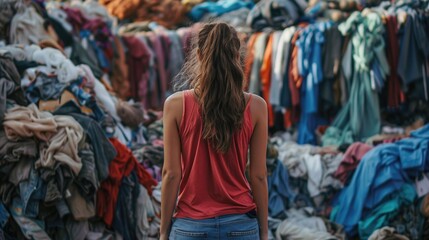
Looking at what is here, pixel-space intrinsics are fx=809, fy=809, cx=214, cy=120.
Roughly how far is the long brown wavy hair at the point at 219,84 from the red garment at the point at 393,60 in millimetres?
6088

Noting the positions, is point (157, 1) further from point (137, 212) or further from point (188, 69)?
point (188, 69)

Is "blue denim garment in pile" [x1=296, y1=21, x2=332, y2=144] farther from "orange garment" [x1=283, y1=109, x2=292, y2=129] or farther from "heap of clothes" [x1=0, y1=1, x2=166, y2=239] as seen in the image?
"heap of clothes" [x1=0, y1=1, x2=166, y2=239]

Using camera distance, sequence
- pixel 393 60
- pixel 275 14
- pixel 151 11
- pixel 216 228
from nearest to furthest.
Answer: pixel 216 228
pixel 393 60
pixel 275 14
pixel 151 11

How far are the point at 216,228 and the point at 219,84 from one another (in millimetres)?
691

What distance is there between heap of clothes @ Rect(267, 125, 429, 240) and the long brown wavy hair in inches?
140

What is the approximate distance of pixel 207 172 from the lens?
3920 millimetres

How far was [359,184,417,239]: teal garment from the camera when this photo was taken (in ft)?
25.2

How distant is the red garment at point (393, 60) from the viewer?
31.8 feet

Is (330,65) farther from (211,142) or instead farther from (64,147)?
(211,142)

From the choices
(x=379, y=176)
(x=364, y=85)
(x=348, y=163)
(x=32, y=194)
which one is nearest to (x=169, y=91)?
(x=364, y=85)

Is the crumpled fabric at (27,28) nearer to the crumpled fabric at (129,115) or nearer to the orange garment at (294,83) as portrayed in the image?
the crumpled fabric at (129,115)

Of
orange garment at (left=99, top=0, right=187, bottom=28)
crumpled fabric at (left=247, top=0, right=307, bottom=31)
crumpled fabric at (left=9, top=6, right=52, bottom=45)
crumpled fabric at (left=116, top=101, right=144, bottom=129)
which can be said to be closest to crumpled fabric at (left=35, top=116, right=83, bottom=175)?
crumpled fabric at (left=116, top=101, right=144, bottom=129)

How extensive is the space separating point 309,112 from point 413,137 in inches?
74.1

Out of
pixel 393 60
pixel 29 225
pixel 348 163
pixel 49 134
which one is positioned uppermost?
pixel 49 134
